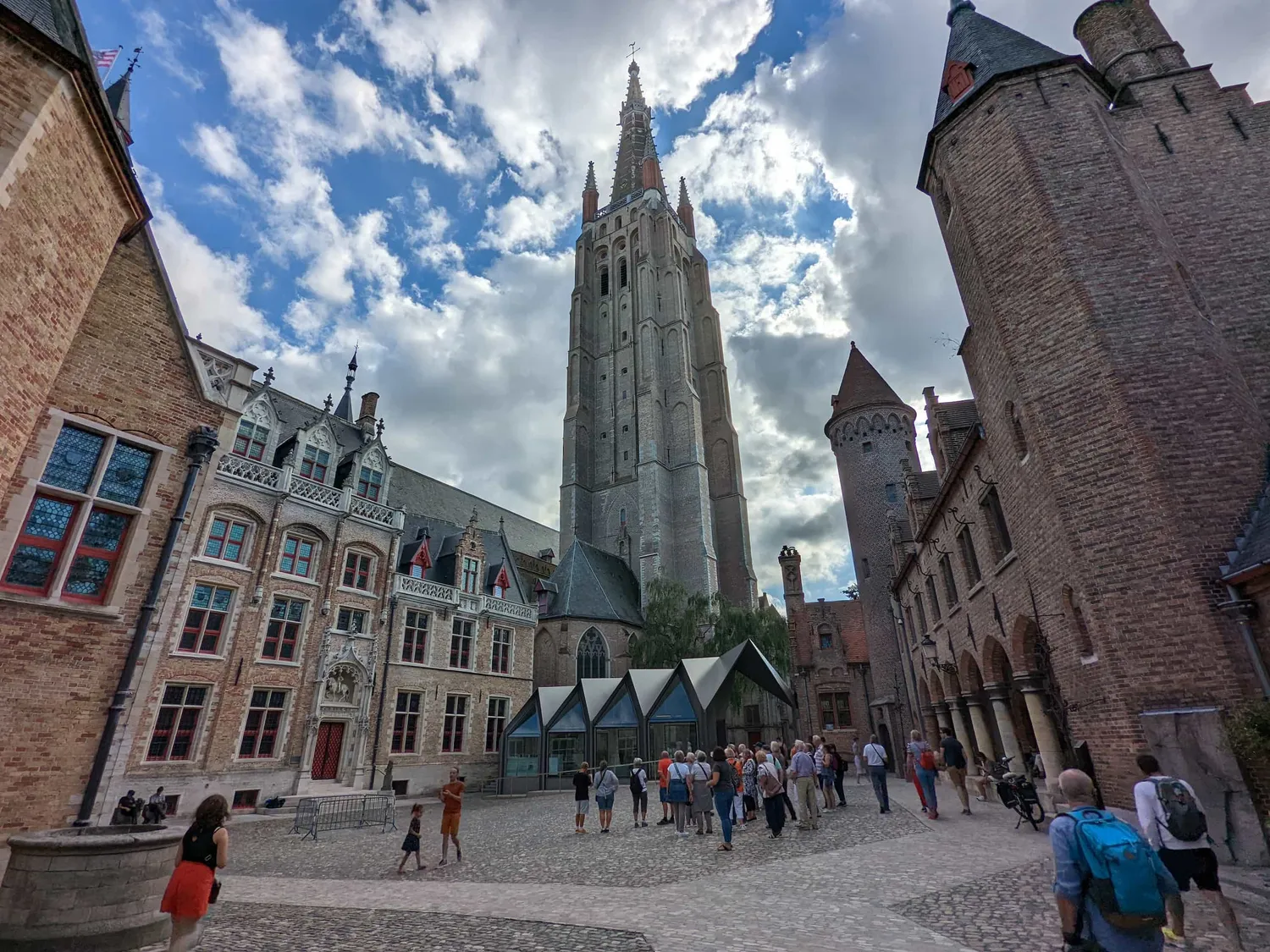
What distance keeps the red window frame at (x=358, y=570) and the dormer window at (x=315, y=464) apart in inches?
128

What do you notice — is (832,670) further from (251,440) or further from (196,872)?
(196,872)

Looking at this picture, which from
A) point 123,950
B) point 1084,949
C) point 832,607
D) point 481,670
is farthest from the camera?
point 832,607

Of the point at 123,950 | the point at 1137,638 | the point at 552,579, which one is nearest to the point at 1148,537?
the point at 1137,638

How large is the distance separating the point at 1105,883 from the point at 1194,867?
2608 millimetres

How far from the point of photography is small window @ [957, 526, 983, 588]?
14422mm

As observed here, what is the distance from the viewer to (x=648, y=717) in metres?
21.8

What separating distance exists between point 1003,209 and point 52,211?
46.3 ft

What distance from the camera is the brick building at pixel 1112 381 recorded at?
7441 mm

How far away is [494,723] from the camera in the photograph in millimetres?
26672

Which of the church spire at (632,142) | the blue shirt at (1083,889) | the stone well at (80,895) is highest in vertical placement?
the church spire at (632,142)

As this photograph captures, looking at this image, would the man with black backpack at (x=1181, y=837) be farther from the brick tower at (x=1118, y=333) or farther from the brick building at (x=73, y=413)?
the brick building at (x=73, y=413)

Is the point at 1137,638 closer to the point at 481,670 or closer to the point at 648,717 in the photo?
the point at 648,717

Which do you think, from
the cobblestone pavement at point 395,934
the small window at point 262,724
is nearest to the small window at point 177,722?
the small window at point 262,724

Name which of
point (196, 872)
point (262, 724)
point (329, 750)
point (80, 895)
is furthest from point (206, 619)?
point (196, 872)
